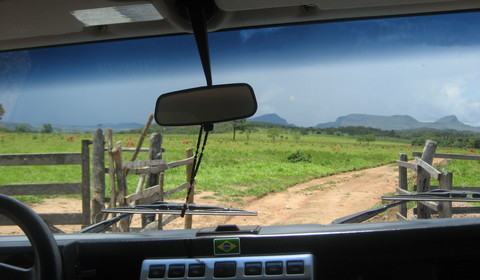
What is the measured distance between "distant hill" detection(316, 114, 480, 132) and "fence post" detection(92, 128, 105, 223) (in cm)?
424

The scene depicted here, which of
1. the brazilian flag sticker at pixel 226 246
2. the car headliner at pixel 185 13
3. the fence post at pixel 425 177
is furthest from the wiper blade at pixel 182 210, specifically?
the fence post at pixel 425 177

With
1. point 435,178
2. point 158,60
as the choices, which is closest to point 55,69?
point 158,60

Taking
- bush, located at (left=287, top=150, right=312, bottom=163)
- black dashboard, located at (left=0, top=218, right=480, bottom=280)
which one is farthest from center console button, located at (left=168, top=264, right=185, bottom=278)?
bush, located at (left=287, top=150, right=312, bottom=163)

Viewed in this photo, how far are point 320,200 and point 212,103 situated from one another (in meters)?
1.57

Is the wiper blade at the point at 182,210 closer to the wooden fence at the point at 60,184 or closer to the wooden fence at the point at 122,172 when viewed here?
the wooden fence at the point at 122,172

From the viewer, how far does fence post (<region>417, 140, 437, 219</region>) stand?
350 cm

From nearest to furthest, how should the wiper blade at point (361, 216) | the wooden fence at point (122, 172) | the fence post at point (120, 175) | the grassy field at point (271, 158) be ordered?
the wiper blade at point (361, 216)
the grassy field at point (271, 158)
the wooden fence at point (122, 172)
the fence post at point (120, 175)

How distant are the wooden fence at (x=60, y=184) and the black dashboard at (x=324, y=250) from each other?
14.6ft

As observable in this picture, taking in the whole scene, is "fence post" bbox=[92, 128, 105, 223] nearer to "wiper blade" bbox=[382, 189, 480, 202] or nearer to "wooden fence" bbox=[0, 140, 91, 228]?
"wooden fence" bbox=[0, 140, 91, 228]

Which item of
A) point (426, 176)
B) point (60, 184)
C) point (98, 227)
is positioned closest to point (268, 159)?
point (426, 176)

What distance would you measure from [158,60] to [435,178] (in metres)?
2.36

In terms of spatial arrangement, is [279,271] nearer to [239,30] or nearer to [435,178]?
[239,30]

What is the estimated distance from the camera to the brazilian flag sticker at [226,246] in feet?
6.53

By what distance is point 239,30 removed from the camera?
2.35m
